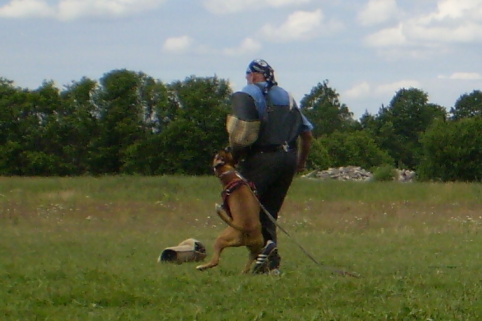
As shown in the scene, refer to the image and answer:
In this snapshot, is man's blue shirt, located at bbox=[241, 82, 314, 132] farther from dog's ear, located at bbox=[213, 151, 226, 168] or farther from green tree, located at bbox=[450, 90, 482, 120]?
green tree, located at bbox=[450, 90, 482, 120]

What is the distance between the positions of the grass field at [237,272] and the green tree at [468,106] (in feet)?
286

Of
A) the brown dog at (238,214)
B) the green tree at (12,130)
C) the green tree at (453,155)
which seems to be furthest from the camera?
the green tree at (12,130)

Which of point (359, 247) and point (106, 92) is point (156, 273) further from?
point (106, 92)

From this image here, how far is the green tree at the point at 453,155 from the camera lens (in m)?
66.0

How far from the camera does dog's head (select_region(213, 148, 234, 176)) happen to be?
8.59 meters

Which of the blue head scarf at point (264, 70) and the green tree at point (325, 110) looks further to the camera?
the green tree at point (325, 110)

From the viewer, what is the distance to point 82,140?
278 feet

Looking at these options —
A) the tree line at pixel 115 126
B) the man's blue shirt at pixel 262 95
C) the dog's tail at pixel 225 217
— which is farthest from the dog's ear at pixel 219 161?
the tree line at pixel 115 126

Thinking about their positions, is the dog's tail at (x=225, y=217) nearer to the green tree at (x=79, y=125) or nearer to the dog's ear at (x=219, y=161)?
the dog's ear at (x=219, y=161)

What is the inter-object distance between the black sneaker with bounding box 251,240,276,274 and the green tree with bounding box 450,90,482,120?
10407 centimetres

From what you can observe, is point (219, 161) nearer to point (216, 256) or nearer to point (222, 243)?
point (222, 243)

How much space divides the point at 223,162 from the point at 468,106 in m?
107

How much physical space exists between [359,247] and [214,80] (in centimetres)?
6597

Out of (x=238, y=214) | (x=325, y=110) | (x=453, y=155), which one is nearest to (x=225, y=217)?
(x=238, y=214)
